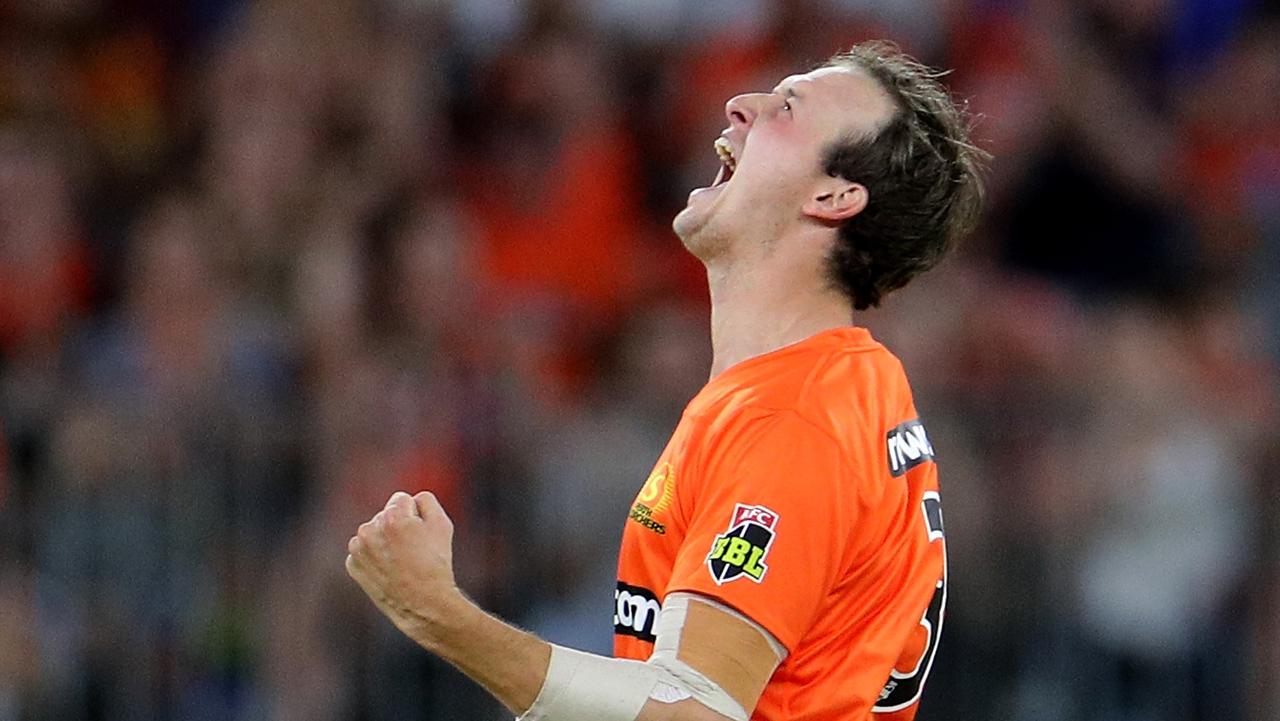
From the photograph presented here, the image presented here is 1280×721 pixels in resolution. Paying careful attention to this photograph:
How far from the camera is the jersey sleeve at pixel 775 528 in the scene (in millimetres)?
3648

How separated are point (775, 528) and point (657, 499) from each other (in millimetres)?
359

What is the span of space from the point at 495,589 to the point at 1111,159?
11.0ft

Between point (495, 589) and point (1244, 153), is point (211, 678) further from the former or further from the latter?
point (1244, 153)

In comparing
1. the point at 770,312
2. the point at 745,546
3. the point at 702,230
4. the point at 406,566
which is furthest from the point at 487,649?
the point at 702,230

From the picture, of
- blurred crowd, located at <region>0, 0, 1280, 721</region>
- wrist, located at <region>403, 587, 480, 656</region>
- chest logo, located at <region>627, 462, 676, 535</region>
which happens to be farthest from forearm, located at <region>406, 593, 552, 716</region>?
blurred crowd, located at <region>0, 0, 1280, 721</region>

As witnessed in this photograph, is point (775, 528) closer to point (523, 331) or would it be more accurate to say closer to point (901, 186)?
point (901, 186)

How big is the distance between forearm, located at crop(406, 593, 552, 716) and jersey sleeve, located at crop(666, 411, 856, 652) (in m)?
0.30

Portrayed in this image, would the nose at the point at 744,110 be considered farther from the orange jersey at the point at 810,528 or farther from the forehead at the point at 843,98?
the orange jersey at the point at 810,528

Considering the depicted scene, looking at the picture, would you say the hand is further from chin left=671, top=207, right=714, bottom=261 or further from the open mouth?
the open mouth

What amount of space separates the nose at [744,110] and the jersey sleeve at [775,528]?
2.82ft

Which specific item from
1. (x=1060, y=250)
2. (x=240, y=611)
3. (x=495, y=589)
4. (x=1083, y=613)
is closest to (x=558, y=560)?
(x=495, y=589)

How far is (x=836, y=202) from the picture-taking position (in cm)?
423

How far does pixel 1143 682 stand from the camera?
7.50 meters

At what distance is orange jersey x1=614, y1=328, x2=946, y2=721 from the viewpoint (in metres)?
3.67
